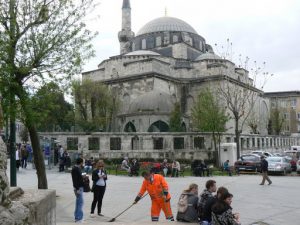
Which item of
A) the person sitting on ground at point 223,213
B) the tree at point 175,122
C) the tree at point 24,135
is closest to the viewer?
the person sitting on ground at point 223,213

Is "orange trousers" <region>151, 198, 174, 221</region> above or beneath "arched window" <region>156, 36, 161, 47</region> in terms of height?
beneath

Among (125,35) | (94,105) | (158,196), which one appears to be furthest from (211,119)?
(125,35)

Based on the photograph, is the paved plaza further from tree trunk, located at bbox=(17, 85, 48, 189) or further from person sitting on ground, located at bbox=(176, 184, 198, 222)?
tree trunk, located at bbox=(17, 85, 48, 189)

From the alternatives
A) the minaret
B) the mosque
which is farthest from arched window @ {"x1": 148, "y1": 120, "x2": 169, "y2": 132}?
the minaret

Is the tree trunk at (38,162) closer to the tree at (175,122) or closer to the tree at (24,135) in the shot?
the tree at (175,122)

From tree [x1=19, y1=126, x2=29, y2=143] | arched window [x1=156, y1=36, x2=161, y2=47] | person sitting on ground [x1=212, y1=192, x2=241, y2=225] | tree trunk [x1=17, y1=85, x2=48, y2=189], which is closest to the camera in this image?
person sitting on ground [x1=212, y1=192, x2=241, y2=225]

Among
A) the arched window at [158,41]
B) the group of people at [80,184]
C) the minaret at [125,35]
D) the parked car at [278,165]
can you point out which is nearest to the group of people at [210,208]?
the group of people at [80,184]

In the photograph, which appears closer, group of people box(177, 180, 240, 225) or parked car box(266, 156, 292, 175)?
group of people box(177, 180, 240, 225)

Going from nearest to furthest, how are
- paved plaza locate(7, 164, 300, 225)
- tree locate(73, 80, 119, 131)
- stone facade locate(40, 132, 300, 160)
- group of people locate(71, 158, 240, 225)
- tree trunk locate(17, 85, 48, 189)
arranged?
1. group of people locate(71, 158, 240, 225)
2. paved plaza locate(7, 164, 300, 225)
3. tree trunk locate(17, 85, 48, 189)
4. stone facade locate(40, 132, 300, 160)
5. tree locate(73, 80, 119, 131)

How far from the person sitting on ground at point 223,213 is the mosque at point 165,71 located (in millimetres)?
34426

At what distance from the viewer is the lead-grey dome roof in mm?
61938

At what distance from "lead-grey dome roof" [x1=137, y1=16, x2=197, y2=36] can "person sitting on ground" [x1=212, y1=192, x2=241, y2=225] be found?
57.9 meters

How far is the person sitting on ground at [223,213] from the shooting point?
528cm

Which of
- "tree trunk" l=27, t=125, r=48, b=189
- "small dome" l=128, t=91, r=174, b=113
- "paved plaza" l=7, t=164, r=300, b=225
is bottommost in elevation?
"paved plaza" l=7, t=164, r=300, b=225
